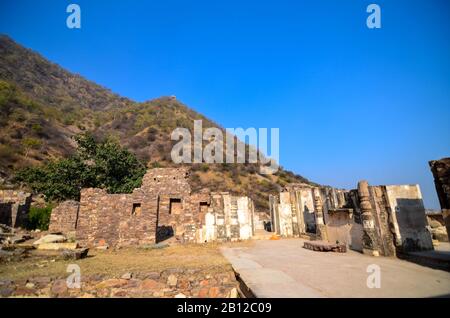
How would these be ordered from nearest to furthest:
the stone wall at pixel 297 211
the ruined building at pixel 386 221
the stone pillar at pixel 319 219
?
1. the ruined building at pixel 386 221
2. the stone pillar at pixel 319 219
3. the stone wall at pixel 297 211

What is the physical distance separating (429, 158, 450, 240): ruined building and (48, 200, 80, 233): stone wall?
19.2 m

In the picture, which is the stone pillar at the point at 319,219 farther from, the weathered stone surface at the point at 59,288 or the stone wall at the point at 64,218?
the stone wall at the point at 64,218

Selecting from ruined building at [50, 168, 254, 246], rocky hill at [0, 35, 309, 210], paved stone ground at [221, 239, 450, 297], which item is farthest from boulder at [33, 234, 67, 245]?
rocky hill at [0, 35, 309, 210]

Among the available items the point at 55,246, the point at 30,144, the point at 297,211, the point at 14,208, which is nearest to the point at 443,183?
the point at 297,211

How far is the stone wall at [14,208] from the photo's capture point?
672 inches

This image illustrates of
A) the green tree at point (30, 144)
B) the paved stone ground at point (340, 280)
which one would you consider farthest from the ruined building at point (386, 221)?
the green tree at point (30, 144)

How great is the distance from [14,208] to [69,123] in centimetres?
3894

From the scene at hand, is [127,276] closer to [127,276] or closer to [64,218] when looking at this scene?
[127,276]

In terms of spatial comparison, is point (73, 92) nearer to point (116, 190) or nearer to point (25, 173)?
point (25, 173)

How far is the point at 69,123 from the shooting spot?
50.4 m

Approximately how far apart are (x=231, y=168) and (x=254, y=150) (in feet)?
64.8

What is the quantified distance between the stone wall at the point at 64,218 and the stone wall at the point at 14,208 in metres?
3.61
